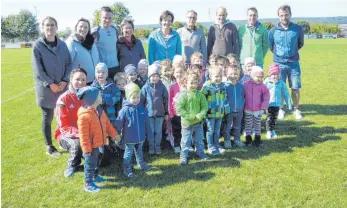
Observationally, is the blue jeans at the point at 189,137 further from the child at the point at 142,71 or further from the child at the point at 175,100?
the child at the point at 142,71

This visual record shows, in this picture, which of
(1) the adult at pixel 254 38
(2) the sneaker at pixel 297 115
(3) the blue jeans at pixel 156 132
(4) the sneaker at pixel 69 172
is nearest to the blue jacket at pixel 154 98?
(3) the blue jeans at pixel 156 132

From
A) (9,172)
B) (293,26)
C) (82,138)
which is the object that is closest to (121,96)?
(82,138)

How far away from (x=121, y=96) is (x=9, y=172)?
213cm

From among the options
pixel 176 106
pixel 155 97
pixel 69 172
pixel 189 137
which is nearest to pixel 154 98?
pixel 155 97

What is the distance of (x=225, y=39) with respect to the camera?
7.11 meters

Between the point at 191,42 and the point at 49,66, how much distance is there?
286 cm

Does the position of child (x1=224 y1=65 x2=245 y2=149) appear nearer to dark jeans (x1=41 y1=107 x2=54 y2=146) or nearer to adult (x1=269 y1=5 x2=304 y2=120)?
adult (x1=269 y1=5 x2=304 y2=120)

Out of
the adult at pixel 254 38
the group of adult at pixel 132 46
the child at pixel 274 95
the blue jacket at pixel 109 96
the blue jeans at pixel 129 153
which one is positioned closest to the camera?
the blue jeans at pixel 129 153

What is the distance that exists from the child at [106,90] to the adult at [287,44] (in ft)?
14.1

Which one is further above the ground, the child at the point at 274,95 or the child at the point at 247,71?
the child at the point at 247,71

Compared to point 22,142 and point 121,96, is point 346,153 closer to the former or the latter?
point 121,96

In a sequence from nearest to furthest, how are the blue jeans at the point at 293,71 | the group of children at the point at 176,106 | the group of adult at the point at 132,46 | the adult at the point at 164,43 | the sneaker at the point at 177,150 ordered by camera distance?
the group of children at the point at 176,106
the group of adult at the point at 132,46
the sneaker at the point at 177,150
the adult at the point at 164,43
the blue jeans at the point at 293,71

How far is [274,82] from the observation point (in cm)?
653

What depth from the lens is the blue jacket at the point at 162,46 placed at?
21.7 feet
